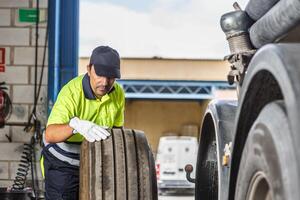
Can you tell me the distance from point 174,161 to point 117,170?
68.2 feet

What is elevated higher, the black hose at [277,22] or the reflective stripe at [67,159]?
the black hose at [277,22]

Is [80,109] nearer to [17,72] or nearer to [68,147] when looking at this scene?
[68,147]

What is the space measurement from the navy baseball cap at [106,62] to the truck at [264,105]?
1.09 meters

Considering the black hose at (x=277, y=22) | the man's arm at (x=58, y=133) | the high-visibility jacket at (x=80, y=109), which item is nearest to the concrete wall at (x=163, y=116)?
the high-visibility jacket at (x=80, y=109)

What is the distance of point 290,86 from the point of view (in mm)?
1648

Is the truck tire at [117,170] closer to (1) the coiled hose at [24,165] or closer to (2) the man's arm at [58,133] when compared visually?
(2) the man's arm at [58,133]

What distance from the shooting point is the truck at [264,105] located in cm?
166

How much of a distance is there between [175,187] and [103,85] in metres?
18.6

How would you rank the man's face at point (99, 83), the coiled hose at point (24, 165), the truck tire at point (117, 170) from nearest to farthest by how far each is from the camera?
the truck tire at point (117, 170) < the man's face at point (99, 83) < the coiled hose at point (24, 165)

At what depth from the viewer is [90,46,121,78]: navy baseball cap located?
4227 millimetres

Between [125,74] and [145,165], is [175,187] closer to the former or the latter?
[125,74]

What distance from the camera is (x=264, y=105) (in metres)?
2.09

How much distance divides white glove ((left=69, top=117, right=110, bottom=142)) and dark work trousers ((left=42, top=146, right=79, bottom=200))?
469 millimetres

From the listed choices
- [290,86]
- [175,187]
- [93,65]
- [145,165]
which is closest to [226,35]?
[145,165]
